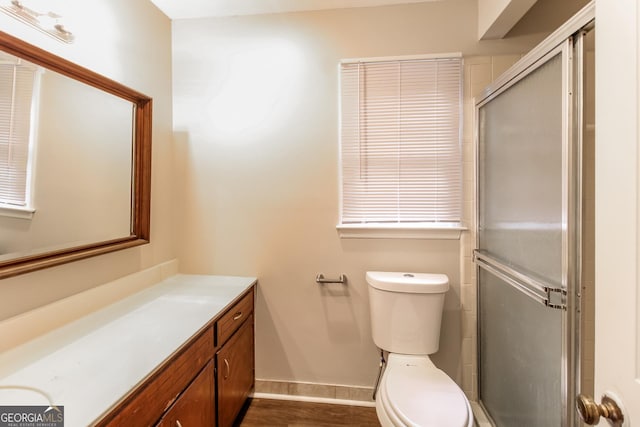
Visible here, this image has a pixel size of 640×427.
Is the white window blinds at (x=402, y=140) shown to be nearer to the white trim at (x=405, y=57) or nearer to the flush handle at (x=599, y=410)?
the white trim at (x=405, y=57)

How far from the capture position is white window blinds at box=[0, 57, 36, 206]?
3.51ft

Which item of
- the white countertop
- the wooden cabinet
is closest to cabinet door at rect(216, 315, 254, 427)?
the wooden cabinet

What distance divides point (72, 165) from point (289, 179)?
3.58 ft

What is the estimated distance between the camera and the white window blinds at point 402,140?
6.05 feet

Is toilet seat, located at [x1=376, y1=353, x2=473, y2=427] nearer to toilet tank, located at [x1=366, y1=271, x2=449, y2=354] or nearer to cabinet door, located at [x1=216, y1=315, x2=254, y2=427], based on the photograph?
toilet tank, located at [x1=366, y1=271, x2=449, y2=354]

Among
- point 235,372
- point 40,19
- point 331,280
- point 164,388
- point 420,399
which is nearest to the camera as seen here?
point 164,388

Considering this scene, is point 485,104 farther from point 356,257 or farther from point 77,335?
point 77,335

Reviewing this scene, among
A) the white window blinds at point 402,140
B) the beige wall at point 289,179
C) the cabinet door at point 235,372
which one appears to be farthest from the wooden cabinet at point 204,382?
the white window blinds at point 402,140

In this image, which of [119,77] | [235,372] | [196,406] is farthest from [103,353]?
[119,77]

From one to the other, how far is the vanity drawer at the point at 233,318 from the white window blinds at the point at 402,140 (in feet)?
2.73

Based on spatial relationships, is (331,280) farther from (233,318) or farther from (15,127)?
(15,127)

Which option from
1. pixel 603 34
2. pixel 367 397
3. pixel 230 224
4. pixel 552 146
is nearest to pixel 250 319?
pixel 230 224

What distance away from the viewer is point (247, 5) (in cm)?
189

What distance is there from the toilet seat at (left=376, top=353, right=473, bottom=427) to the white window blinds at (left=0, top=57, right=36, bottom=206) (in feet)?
5.44
